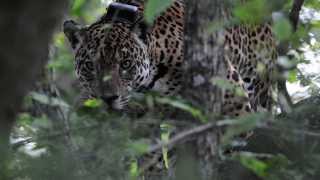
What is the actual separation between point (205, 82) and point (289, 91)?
13.9 feet

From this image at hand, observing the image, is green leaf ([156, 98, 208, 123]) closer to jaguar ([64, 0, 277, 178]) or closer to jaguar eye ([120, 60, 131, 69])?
jaguar ([64, 0, 277, 178])

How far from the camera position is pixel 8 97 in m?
1.81

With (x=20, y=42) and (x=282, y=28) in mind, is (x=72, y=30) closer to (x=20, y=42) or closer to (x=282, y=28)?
(x=282, y=28)

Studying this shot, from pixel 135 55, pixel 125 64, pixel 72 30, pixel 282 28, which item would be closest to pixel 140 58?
pixel 135 55

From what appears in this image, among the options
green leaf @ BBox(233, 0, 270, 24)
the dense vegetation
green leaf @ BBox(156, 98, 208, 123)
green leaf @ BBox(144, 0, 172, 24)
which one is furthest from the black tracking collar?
green leaf @ BBox(233, 0, 270, 24)

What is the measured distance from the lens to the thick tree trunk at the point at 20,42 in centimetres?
176

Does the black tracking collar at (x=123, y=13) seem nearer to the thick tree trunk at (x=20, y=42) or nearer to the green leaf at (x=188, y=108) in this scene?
the green leaf at (x=188, y=108)

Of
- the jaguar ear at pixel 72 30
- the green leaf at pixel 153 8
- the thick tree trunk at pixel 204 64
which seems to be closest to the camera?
the green leaf at pixel 153 8

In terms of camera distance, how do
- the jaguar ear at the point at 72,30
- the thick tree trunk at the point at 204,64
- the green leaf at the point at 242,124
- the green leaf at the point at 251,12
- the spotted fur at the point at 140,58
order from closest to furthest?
the green leaf at the point at 242,124 → the green leaf at the point at 251,12 → the thick tree trunk at the point at 204,64 → the spotted fur at the point at 140,58 → the jaguar ear at the point at 72,30

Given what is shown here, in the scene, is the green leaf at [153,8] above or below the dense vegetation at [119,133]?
above

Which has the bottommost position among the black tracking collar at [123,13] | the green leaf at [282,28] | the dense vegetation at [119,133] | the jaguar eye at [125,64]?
the dense vegetation at [119,133]

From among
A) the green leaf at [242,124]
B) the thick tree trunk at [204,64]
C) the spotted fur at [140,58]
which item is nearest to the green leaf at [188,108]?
the green leaf at [242,124]

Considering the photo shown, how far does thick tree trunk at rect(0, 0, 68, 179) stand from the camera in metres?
1.76

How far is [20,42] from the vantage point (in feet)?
5.88
